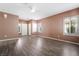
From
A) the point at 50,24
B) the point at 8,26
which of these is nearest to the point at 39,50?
the point at 8,26

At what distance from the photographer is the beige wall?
23.2 feet

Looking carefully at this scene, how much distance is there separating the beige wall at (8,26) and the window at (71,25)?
17.3ft

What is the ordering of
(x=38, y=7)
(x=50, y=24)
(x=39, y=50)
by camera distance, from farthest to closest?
(x=50, y=24)
(x=38, y=7)
(x=39, y=50)

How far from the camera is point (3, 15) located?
7211 mm

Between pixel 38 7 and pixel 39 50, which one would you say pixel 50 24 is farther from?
pixel 39 50

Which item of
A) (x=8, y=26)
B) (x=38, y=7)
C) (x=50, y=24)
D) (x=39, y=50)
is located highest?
(x=38, y=7)

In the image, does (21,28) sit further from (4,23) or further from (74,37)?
(74,37)

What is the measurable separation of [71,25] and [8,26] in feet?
19.3

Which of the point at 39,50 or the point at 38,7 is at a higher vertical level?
the point at 38,7

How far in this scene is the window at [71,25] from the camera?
596 centimetres

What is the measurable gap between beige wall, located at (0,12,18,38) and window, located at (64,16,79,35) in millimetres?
5263

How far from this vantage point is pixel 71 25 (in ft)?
20.9

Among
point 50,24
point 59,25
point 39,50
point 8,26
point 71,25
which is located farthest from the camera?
point 50,24

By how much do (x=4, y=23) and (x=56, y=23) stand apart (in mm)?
5101
